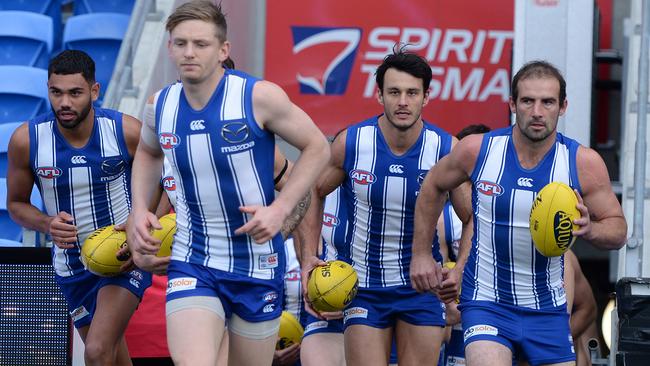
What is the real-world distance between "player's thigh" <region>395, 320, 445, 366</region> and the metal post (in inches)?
66.3

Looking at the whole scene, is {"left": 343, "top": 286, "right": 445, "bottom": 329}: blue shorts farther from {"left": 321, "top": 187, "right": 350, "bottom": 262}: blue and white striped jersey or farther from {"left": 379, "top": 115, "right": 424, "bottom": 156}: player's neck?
{"left": 379, "top": 115, "right": 424, "bottom": 156}: player's neck

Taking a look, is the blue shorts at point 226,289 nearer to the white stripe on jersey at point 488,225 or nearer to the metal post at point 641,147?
the white stripe on jersey at point 488,225

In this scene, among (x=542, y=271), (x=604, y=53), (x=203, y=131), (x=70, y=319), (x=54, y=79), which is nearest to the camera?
(x=203, y=131)

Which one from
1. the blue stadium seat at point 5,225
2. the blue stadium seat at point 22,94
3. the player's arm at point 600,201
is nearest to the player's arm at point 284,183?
the player's arm at point 600,201

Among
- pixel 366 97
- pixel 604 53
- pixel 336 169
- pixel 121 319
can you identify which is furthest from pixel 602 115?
pixel 121 319

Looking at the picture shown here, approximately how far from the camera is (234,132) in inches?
273

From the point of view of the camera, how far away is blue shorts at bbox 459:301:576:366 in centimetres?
744

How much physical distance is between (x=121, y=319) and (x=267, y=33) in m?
6.34

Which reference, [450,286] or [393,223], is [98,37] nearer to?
[393,223]

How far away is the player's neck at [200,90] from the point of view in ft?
23.0

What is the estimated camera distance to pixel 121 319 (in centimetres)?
842

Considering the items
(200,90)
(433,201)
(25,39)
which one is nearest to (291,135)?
(200,90)

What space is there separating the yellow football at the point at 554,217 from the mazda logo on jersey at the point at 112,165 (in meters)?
2.66

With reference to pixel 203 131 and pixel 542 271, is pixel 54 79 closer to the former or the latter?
pixel 203 131
